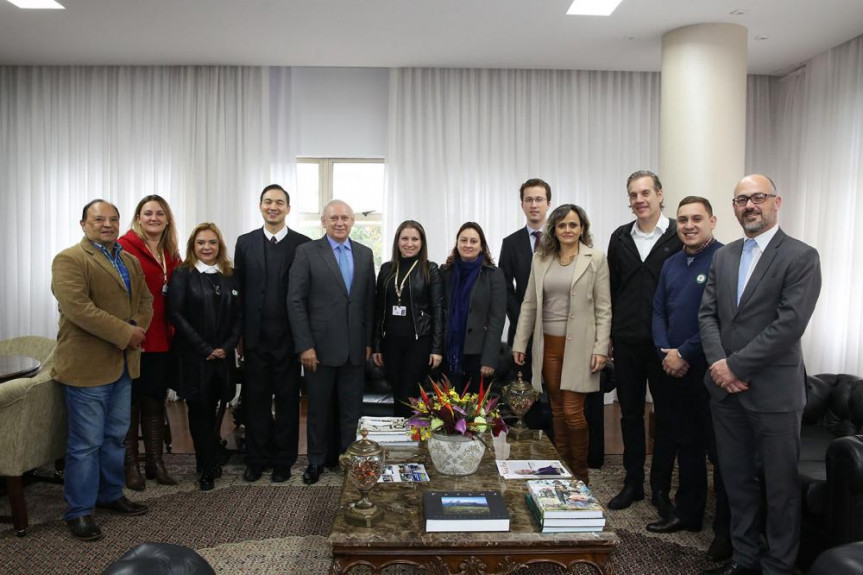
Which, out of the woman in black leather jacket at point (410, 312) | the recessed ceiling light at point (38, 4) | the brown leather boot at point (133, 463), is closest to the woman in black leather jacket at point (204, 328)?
the brown leather boot at point (133, 463)

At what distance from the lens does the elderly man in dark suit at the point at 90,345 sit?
122 inches

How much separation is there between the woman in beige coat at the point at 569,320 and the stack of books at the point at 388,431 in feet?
2.64

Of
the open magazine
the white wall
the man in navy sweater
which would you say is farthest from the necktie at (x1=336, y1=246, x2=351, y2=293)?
the white wall

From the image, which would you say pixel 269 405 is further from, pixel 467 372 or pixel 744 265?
pixel 744 265

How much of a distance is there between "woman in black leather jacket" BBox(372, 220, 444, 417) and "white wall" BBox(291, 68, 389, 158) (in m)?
2.54

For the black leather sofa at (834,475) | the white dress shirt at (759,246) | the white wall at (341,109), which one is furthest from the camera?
the white wall at (341,109)

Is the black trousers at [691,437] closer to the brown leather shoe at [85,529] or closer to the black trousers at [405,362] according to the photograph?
the black trousers at [405,362]

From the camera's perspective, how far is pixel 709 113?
193 inches

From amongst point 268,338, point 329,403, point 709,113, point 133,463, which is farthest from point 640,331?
point 133,463

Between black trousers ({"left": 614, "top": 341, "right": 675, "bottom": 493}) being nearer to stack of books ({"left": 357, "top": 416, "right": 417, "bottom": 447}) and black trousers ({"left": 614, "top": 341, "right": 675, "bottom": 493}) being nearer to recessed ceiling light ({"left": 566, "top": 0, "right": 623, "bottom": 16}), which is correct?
stack of books ({"left": 357, "top": 416, "right": 417, "bottom": 447})

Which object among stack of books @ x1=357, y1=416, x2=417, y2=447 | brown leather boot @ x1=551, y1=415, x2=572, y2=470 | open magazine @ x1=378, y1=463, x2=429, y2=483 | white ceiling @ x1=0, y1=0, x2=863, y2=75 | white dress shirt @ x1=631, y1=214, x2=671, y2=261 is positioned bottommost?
brown leather boot @ x1=551, y1=415, x2=572, y2=470

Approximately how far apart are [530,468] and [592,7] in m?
3.27

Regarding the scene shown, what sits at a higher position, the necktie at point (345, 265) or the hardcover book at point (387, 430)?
the necktie at point (345, 265)

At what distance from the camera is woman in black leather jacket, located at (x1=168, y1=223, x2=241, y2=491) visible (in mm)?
3713
